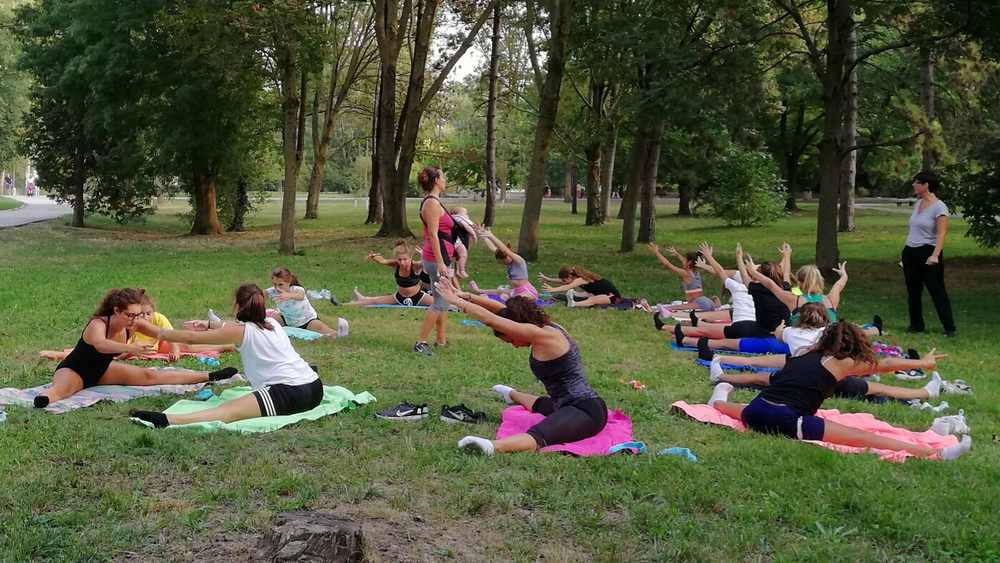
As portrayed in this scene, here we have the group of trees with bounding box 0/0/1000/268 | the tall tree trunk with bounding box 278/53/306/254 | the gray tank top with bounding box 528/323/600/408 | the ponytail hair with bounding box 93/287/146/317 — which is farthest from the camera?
the tall tree trunk with bounding box 278/53/306/254

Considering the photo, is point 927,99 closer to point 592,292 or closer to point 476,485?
point 592,292

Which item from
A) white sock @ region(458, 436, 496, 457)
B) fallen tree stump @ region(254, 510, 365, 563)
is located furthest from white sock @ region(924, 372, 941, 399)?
fallen tree stump @ region(254, 510, 365, 563)

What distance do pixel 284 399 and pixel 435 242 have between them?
319 cm

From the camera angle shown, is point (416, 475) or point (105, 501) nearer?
point (105, 501)

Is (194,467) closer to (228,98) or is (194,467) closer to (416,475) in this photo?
(416,475)

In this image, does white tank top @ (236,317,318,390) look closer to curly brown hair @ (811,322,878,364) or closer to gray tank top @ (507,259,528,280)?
curly brown hair @ (811,322,878,364)

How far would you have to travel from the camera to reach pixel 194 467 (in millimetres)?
5555

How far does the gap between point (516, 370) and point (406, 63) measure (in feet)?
124

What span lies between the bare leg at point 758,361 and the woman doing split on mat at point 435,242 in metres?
2.91

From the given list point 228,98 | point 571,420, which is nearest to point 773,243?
point 228,98

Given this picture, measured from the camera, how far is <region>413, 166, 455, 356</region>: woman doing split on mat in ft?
30.8

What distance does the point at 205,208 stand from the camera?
102ft

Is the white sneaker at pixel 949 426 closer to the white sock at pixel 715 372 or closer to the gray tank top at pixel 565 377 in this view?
the white sock at pixel 715 372

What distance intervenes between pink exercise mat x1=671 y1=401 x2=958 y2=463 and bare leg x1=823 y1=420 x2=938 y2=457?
0.12 feet
